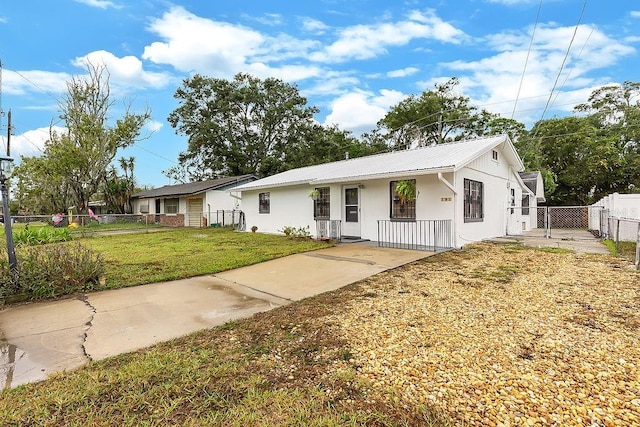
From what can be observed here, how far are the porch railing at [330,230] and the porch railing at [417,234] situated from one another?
1.56 m

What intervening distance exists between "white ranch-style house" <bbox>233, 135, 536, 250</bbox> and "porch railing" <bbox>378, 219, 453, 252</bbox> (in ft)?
0.09

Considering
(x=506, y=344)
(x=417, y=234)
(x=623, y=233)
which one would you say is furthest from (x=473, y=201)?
(x=506, y=344)

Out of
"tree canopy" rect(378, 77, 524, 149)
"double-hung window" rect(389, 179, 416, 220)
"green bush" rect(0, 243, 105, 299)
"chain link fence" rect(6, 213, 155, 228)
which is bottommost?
"green bush" rect(0, 243, 105, 299)

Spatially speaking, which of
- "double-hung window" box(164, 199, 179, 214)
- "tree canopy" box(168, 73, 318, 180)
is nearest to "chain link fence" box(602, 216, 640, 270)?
"tree canopy" box(168, 73, 318, 180)

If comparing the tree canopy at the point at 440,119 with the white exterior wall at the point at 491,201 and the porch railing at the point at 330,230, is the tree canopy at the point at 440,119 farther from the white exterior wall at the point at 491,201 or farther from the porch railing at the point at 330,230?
the porch railing at the point at 330,230

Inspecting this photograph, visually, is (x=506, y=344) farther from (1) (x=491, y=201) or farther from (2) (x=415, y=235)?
(1) (x=491, y=201)

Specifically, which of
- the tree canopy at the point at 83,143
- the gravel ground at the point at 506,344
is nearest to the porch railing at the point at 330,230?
the gravel ground at the point at 506,344

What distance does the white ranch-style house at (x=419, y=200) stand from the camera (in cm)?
923

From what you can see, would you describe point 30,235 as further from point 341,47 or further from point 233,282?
point 341,47

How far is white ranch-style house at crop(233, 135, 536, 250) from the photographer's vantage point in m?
9.23

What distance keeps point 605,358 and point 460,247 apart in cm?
672

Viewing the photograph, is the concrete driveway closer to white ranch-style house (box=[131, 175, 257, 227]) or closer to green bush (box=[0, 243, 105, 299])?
green bush (box=[0, 243, 105, 299])

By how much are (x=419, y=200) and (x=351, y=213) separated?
8.81 feet

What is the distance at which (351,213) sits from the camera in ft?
A: 37.8
